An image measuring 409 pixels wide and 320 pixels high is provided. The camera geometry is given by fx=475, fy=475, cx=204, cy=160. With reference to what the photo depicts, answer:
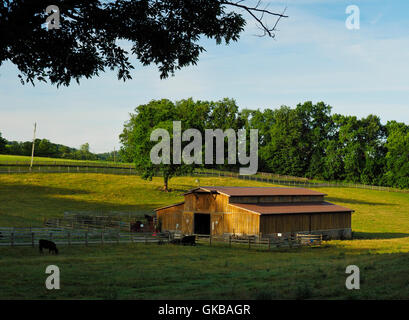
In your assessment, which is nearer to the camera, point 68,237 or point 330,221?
point 68,237

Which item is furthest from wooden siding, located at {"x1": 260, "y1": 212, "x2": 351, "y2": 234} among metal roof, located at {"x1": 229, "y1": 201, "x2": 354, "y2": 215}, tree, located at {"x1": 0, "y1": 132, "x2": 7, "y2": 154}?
tree, located at {"x1": 0, "y1": 132, "x2": 7, "y2": 154}

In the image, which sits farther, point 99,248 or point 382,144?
Answer: point 382,144

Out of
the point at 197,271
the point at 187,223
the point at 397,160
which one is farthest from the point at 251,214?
the point at 397,160

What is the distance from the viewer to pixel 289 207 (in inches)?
1969

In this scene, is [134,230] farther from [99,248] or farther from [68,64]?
[68,64]

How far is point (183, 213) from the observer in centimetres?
5000

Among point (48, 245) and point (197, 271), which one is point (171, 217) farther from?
point (197, 271)

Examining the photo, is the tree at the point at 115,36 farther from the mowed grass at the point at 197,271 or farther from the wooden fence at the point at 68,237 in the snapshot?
the wooden fence at the point at 68,237

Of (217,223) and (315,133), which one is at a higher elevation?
(315,133)

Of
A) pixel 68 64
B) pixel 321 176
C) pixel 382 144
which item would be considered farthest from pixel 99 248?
pixel 382 144

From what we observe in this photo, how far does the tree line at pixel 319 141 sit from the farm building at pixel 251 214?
62859 mm

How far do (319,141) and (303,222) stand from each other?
87.5 m
